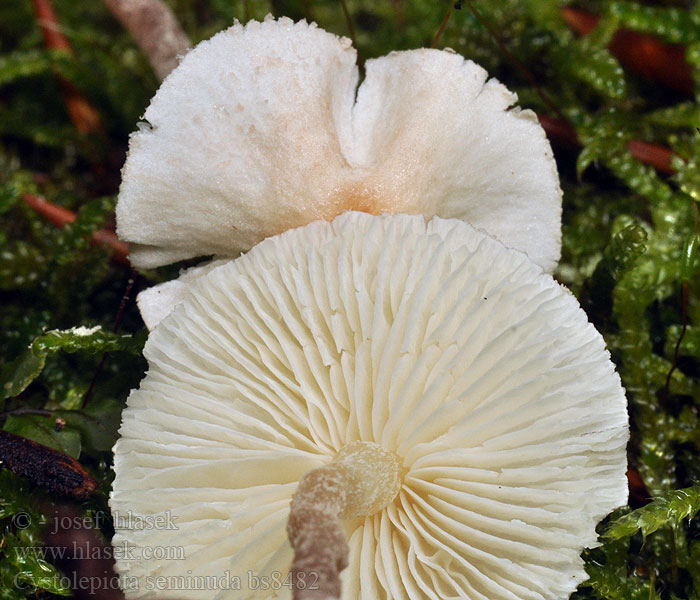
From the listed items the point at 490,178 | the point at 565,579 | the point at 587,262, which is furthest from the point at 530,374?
the point at 587,262

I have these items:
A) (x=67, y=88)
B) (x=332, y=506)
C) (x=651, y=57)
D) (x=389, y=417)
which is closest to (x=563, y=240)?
(x=651, y=57)

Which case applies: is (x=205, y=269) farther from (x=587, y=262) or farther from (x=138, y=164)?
(x=587, y=262)

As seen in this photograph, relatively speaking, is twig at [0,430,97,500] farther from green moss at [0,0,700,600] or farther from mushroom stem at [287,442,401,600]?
mushroom stem at [287,442,401,600]

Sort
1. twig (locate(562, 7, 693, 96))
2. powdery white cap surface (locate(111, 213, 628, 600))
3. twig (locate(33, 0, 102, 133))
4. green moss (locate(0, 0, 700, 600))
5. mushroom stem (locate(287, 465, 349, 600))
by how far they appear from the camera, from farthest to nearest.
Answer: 1. twig (locate(33, 0, 102, 133))
2. twig (locate(562, 7, 693, 96))
3. green moss (locate(0, 0, 700, 600))
4. powdery white cap surface (locate(111, 213, 628, 600))
5. mushroom stem (locate(287, 465, 349, 600))

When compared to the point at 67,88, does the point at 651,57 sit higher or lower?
lower

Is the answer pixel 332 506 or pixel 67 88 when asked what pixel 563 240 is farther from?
pixel 67 88

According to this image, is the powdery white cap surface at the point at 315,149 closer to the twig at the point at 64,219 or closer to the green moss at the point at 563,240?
the green moss at the point at 563,240

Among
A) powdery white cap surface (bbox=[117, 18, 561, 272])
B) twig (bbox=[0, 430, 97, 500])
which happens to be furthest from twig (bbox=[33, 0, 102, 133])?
twig (bbox=[0, 430, 97, 500])
